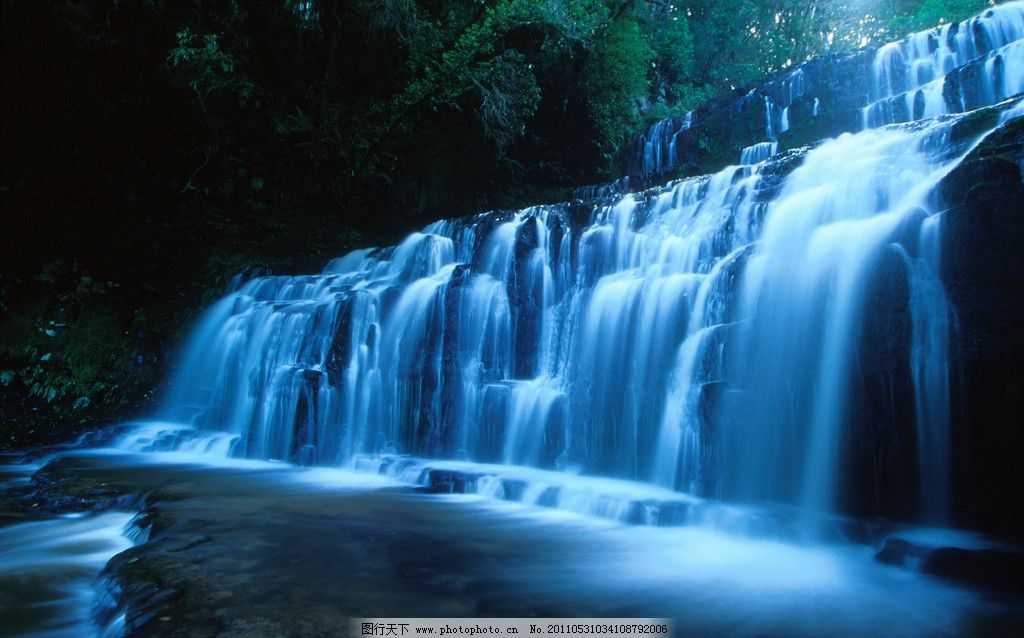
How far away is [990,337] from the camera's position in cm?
371

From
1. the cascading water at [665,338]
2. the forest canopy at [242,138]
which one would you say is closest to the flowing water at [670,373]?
the cascading water at [665,338]

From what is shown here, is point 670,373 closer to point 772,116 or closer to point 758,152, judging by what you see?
point 758,152

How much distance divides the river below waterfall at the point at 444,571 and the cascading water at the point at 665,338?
1018mm

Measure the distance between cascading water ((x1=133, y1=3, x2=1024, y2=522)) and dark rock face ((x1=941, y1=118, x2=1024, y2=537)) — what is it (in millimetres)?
115

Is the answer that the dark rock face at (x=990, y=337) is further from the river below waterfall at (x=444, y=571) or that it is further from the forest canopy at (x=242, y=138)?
the forest canopy at (x=242, y=138)

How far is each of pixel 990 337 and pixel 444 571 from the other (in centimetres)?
366

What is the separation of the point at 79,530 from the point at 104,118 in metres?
10.4

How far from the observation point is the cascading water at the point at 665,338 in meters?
4.27

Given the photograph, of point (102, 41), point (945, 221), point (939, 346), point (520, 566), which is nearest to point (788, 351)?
point (939, 346)

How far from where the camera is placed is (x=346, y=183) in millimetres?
13570

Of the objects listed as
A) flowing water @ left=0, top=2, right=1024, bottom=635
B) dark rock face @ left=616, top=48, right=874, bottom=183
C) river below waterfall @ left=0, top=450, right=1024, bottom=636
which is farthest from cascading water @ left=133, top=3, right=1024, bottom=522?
river below waterfall @ left=0, top=450, right=1024, bottom=636

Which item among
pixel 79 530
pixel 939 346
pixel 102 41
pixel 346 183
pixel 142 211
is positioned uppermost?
pixel 102 41

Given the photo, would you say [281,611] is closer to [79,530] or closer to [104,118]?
[79,530]

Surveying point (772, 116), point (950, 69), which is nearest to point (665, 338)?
point (772, 116)
